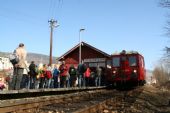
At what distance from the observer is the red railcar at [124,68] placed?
26.5 m

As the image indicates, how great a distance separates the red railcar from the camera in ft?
87.1

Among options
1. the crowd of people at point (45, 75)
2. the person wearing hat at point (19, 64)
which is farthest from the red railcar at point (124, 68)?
the person wearing hat at point (19, 64)

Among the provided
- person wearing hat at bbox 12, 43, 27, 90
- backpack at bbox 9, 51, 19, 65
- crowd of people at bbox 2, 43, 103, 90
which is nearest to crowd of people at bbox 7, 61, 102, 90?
crowd of people at bbox 2, 43, 103, 90

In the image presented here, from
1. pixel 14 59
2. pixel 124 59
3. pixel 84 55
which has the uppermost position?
pixel 84 55

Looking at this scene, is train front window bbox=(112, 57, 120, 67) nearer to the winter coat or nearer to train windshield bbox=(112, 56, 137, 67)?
train windshield bbox=(112, 56, 137, 67)

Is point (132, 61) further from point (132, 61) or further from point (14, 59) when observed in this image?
point (14, 59)

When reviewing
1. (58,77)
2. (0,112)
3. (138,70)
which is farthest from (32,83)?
(138,70)

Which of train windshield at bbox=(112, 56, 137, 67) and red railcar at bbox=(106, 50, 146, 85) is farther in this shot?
train windshield at bbox=(112, 56, 137, 67)

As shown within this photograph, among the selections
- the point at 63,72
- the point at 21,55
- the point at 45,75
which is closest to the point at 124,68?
the point at 63,72

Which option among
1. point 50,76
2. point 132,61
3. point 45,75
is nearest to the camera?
point 45,75

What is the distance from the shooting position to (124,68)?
87.8 ft

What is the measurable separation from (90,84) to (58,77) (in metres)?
6.90

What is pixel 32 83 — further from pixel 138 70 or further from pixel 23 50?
pixel 138 70

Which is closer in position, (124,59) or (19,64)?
(19,64)
